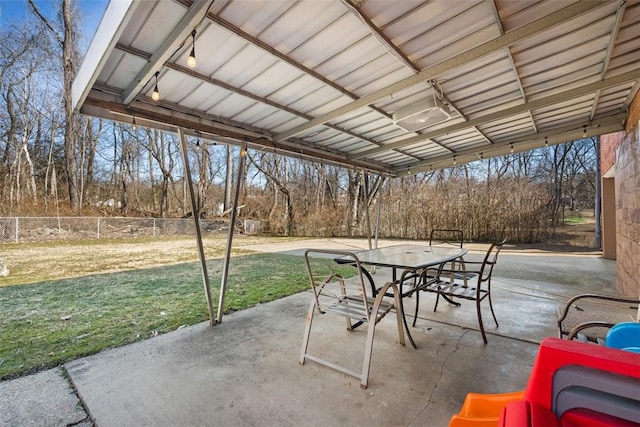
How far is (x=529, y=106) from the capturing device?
3.28m

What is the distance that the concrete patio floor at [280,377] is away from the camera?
1704 mm

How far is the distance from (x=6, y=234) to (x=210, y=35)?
40.5 feet

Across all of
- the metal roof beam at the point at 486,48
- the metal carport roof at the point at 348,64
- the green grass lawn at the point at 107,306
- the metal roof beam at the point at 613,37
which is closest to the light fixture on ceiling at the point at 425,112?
the metal carport roof at the point at 348,64

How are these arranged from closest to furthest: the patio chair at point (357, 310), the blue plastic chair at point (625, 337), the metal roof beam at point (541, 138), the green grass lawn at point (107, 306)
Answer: the blue plastic chair at point (625, 337), the patio chair at point (357, 310), the green grass lawn at point (107, 306), the metal roof beam at point (541, 138)

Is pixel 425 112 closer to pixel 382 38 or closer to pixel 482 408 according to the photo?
pixel 382 38

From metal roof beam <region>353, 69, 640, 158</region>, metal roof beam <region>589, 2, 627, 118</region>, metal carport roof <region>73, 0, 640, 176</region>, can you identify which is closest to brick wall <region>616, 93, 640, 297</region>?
metal carport roof <region>73, 0, 640, 176</region>

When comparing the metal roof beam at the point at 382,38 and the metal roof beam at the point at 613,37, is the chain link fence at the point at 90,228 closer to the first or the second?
the metal roof beam at the point at 382,38

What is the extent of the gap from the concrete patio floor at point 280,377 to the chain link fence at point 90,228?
10.2m

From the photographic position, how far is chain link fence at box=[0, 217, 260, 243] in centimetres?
970

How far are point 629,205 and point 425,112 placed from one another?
10.3 feet

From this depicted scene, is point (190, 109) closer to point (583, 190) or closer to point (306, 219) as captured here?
point (306, 219)

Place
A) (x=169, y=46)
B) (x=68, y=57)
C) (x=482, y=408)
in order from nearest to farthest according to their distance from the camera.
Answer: (x=482, y=408) → (x=169, y=46) → (x=68, y=57)

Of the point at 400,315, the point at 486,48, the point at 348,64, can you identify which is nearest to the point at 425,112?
the point at 486,48

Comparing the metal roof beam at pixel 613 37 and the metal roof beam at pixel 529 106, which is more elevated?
the metal roof beam at pixel 613 37
